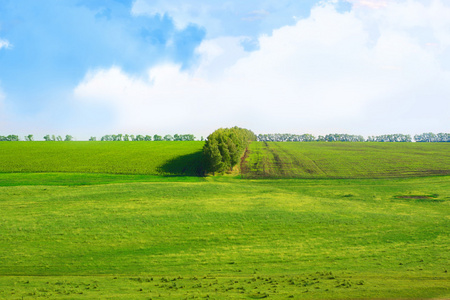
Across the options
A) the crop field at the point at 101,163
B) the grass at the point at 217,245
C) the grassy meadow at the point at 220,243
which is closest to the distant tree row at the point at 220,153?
the crop field at the point at 101,163

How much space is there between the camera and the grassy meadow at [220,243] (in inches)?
760

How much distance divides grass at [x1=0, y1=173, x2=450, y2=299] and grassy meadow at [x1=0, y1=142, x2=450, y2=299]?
0.11 m

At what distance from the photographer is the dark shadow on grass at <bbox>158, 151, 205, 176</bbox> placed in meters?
74.1

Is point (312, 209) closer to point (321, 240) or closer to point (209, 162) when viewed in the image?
point (321, 240)

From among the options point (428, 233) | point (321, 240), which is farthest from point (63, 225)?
point (428, 233)

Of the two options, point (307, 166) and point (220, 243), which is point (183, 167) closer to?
point (307, 166)

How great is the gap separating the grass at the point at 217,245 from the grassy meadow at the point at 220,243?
0.35ft

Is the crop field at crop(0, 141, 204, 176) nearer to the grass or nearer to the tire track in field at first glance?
the tire track in field

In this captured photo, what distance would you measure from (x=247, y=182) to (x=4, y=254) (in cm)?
4556

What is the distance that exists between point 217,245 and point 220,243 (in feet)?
1.59

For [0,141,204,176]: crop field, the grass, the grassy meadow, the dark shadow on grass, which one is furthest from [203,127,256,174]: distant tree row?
the grass

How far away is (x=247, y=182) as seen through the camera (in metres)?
64.1

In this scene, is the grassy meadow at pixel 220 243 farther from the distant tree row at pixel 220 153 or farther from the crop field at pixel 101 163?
the crop field at pixel 101 163

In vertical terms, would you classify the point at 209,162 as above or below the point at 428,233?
above
